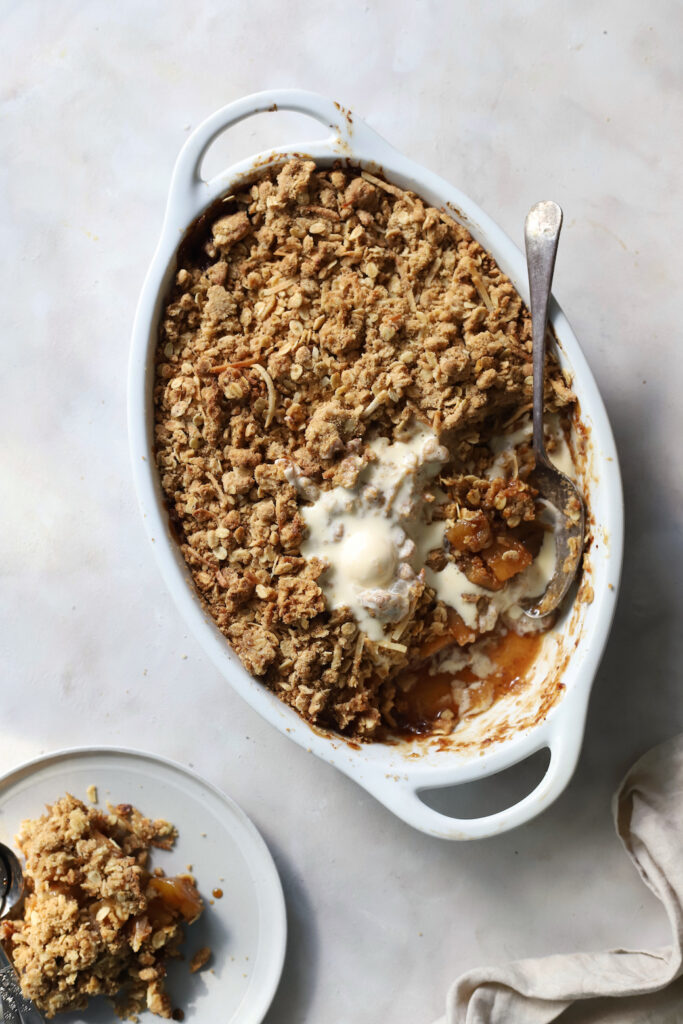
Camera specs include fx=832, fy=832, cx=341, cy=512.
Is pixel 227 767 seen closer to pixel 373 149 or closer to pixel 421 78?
pixel 373 149

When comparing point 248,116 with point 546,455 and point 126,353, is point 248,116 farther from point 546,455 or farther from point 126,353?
point 546,455

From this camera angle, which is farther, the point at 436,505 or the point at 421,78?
the point at 421,78

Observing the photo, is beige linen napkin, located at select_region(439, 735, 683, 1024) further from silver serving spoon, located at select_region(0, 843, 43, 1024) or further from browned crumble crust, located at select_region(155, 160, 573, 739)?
silver serving spoon, located at select_region(0, 843, 43, 1024)

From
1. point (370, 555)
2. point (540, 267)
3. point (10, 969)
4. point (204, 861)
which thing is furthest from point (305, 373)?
point (10, 969)

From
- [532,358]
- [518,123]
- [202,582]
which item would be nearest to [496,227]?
[532,358]

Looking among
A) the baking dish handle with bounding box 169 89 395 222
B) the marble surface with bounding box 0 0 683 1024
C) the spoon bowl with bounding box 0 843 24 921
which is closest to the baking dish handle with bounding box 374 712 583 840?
the marble surface with bounding box 0 0 683 1024
